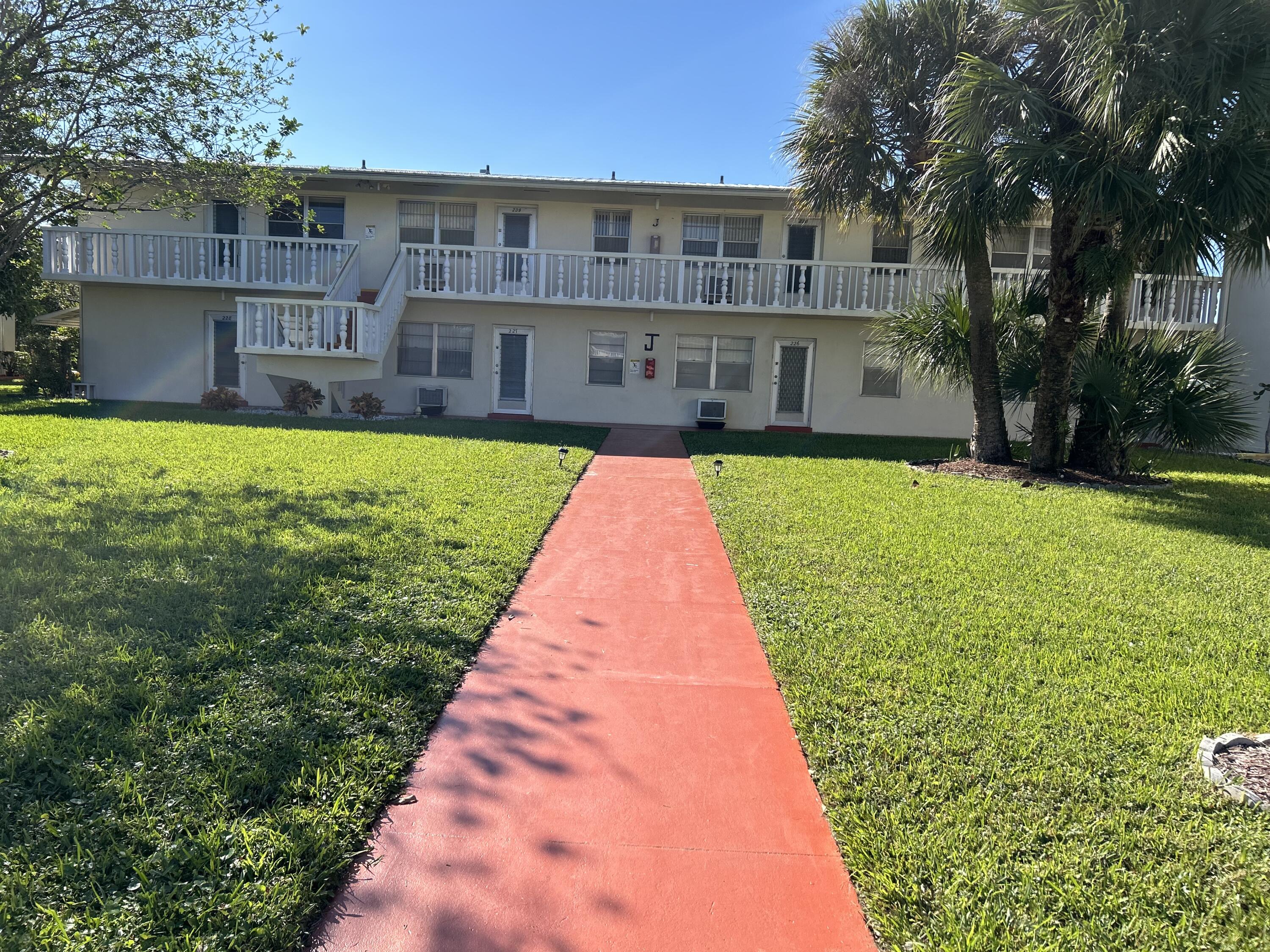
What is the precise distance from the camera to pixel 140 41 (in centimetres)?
905

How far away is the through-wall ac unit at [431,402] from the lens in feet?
53.9

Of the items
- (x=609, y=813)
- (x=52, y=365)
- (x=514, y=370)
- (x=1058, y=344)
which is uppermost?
(x=1058, y=344)

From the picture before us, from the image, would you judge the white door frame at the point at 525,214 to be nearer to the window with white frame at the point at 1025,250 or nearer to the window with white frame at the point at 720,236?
the window with white frame at the point at 720,236

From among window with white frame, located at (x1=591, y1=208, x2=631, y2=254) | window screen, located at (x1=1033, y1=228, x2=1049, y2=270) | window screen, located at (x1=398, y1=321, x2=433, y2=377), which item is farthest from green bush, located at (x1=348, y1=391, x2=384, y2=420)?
window screen, located at (x1=1033, y1=228, x2=1049, y2=270)

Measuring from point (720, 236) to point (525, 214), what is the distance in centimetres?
412

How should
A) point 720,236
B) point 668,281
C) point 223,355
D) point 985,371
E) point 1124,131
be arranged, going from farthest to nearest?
point 223,355 → point 720,236 → point 668,281 → point 985,371 → point 1124,131

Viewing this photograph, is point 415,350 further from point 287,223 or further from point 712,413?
point 712,413

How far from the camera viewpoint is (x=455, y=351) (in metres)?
16.8

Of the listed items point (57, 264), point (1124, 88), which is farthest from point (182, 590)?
point (57, 264)

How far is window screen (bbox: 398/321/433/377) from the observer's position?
16.8 metres

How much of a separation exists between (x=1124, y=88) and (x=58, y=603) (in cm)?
1070

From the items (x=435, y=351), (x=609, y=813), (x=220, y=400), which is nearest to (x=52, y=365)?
(x=220, y=400)

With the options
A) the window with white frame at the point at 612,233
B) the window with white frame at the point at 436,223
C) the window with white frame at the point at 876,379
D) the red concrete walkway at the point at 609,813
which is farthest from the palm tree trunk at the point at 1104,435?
the window with white frame at the point at 436,223

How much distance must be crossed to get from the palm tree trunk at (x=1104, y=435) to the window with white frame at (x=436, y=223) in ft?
38.6
